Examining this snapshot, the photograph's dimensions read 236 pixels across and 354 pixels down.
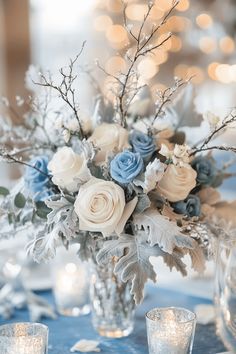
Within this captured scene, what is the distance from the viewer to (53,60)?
3730 mm

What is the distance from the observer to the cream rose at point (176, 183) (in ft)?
3.68

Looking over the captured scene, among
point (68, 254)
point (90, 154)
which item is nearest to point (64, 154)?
point (90, 154)

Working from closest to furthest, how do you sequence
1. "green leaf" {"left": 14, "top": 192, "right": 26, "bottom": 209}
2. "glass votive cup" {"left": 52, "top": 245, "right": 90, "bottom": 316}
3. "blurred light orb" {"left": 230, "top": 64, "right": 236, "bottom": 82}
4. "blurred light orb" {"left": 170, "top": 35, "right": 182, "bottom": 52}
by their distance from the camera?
"green leaf" {"left": 14, "top": 192, "right": 26, "bottom": 209}
"glass votive cup" {"left": 52, "top": 245, "right": 90, "bottom": 316}
"blurred light orb" {"left": 230, "top": 64, "right": 236, "bottom": 82}
"blurred light orb" {"left": 170, "top": 35, "right": 182, "bottom": 52}

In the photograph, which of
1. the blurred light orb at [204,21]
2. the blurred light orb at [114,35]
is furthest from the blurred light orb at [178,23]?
the blurred light orb at [114,35]

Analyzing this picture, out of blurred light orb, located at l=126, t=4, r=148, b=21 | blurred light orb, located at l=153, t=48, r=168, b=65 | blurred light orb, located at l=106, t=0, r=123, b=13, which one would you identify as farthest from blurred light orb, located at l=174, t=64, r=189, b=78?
blurred light orb, located at l=106, t=0, r=123, b=13

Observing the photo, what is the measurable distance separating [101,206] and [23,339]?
0.27 meters

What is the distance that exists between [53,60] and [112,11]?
18.9 inches

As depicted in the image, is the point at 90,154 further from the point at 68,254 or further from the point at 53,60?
the point at 53,60

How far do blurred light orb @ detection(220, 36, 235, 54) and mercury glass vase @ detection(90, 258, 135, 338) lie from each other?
2254 millimetres

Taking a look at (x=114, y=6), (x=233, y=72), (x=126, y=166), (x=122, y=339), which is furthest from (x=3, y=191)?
(x=114, y=6)

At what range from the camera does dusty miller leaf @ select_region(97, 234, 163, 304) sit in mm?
1040

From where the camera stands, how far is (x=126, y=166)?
3.57ft

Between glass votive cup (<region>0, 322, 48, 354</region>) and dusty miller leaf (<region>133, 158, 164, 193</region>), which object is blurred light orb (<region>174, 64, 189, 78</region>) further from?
glass votive cup (<region>0, 322, 48, 354</region>)

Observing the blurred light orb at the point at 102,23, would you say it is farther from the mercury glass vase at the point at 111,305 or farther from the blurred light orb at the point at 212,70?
the mercury glass vase at the point at 111,305
